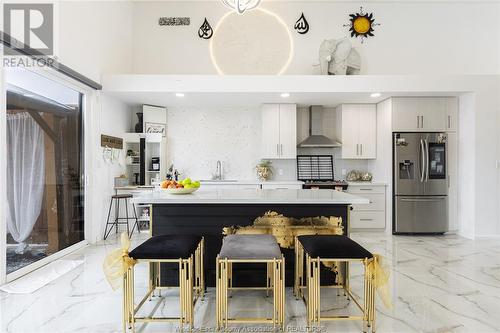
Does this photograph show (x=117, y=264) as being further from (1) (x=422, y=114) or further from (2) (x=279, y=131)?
(1) (x=422, y=114)

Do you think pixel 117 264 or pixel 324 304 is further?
pixel 324 304

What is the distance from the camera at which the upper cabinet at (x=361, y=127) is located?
5.50m

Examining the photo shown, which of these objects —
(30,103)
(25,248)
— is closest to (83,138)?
(30,103)

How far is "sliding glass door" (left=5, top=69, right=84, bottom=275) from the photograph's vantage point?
308 centimetres

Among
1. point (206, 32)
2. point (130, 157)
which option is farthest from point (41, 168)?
point (206, 32)

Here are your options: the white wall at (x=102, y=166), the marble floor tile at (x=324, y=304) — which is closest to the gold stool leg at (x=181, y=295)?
the marble floor tile at (x=324, y=304)

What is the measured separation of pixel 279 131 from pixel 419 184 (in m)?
2.56

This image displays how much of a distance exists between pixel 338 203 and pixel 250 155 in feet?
11.6

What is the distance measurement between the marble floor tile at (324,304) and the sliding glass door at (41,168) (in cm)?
61

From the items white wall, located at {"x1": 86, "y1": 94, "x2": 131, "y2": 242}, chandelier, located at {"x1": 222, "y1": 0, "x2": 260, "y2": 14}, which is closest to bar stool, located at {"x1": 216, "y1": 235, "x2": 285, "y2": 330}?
chandelier, located at {"x1": 222, "y1": 0, "x2": 260, "y2": 14}

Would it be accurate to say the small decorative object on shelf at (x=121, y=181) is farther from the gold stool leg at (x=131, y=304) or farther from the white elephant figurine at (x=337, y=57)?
the white elephant figurine at (x=337, y=57)

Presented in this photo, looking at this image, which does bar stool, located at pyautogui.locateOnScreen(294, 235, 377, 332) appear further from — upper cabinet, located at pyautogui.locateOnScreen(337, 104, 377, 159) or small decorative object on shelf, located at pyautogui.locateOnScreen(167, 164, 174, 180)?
small decorative object on shelf, located at pyautogui.locateOnScreen(167, 164, 174, 180)

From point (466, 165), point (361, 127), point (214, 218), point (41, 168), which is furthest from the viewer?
point (361, 127)

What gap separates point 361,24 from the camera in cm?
566
